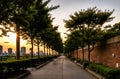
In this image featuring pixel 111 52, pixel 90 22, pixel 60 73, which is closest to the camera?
pixel 60 73

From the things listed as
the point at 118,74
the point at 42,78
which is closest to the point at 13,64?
the point at 42,78

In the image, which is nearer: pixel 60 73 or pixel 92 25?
pixel 60 73

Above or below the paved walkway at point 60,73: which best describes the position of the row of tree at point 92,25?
above

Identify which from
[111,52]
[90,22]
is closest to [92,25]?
[90,22]

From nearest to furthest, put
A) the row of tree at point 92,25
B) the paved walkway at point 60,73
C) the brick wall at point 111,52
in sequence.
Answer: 1. the paved walkway at point 60,73
2. the brick wall at point 111,52
3. the row of tree at point 92,25

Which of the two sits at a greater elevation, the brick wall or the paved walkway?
the brick wall

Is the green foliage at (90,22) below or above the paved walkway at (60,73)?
above

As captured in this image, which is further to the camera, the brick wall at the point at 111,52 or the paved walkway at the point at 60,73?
the brick wall at the point at 111,52

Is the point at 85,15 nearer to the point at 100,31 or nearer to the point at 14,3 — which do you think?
the point at 100,31

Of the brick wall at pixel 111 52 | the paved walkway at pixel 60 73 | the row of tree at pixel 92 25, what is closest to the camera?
the paved walkway at pixel 60 73

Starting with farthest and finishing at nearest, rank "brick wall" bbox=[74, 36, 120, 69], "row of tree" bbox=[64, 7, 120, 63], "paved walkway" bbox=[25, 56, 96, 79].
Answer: "row of tree" bbox=[64, 7, 120, 63] → "brick wall" bbox=[74, 36, 120, 69] → "paved walkway" bbox=[25, 56, 96, 79]

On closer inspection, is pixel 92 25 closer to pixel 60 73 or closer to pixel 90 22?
pixel 90 22

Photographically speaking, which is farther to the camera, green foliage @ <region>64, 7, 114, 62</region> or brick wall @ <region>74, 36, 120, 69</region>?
green foliage @ <region>64, 7, 114, 62</region>

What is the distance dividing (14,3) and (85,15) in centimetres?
2112
